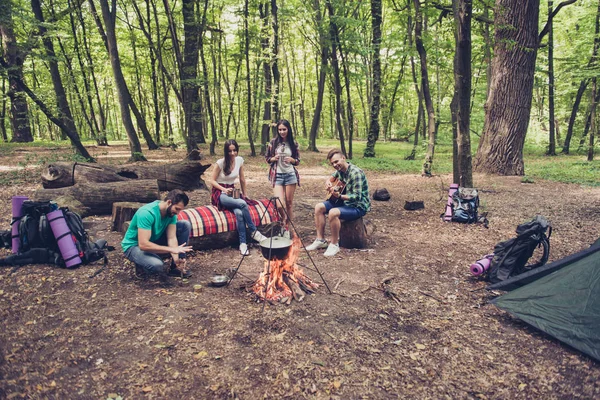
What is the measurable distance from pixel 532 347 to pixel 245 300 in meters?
2.97

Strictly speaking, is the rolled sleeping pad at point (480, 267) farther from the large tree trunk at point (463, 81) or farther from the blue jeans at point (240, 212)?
the large tree trunk at point (463, 81)

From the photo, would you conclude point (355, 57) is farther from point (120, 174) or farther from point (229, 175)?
point (229, 175)

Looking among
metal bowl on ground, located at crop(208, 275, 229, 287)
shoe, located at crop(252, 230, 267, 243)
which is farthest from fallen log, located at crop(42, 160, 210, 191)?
metal bowl on ground, located at crop(208, 275, 229, 287)

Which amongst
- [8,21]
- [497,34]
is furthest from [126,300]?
[497,34]

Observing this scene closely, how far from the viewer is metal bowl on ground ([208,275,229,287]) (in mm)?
4512

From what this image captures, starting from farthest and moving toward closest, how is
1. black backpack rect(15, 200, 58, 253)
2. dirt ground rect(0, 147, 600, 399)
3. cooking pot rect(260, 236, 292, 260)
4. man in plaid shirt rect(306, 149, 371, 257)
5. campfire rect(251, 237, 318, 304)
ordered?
man in plaid shirt rect(306, 149, 371, 257) → black backpack rect(15, 200, 58, 253) → campfire rect(251, 237, 318, 304) → cooking pot rect(260, 236, 292, 260) → dirt ground rect(0, 147, 600, 399)

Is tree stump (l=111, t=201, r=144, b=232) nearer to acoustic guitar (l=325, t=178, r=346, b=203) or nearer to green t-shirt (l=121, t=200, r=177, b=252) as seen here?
green t-shirt (l=121, t=200, r=177, b=252)

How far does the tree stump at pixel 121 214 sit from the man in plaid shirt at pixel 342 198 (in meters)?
3.26

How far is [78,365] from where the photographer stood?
3006 millimetres

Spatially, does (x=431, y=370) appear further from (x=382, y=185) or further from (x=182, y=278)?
(x=382, y=185)

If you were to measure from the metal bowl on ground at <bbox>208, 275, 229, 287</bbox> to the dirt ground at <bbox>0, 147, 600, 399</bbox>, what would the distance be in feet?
0.55

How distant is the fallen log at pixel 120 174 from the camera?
7.46 meters

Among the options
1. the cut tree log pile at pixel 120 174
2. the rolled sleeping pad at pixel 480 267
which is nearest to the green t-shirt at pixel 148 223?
the cut tree log pile at pixel 120 174

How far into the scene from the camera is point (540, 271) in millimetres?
3939
